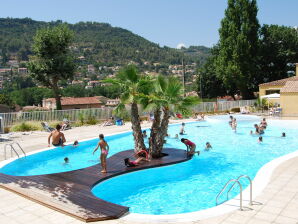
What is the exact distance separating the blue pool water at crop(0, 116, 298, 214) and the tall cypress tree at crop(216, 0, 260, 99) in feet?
76.6

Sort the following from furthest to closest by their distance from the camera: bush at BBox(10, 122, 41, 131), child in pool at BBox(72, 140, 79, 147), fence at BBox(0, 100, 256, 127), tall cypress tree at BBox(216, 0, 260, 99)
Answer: tall cypress tree at BBox(216, 0, 260, 99), fence at BBox(0, 100, 256, 127), bush at BBox(10, 122, 41, 131), child in pool at BBox(72, 140, 79, 147)

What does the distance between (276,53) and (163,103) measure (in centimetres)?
4458

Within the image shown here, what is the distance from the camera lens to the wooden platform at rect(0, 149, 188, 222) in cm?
688

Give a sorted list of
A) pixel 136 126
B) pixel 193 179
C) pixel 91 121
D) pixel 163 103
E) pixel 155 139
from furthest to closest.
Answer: pixel 91 121 < pixel 155 139 < pixel 136 126 < pixel 163 103 < pixel 193 179

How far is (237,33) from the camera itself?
144 ft

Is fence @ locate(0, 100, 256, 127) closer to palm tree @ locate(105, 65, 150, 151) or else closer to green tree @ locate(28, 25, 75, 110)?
green tree @ locate(28, 25, 75, 110)

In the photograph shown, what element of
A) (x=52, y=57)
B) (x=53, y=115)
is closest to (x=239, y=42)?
(x=52, y=57)

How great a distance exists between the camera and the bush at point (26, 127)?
22.2 metres

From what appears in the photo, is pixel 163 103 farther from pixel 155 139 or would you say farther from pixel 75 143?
pixel 75 143

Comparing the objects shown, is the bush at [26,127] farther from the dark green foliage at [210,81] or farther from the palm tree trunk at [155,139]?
the dark green foliage at [210,81]

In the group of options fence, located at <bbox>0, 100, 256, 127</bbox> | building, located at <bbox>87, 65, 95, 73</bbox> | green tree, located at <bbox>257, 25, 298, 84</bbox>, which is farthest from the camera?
building, located at <bbox>87, 65, 95, 73</bbox>

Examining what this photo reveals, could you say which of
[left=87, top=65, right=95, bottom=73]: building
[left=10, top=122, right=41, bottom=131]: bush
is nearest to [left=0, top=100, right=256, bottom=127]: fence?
[left=10, top=122, right=41, bottom=131]: bush

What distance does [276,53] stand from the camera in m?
50.4

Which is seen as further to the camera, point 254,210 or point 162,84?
point 162,84
